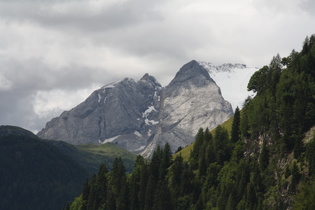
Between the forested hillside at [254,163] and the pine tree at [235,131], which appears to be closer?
the forested hillside at [254,163]

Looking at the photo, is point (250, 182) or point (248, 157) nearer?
point (250, 182)

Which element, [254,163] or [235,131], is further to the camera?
[235,131]

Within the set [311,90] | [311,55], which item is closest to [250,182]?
[311,90]

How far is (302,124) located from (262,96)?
95.3 feet

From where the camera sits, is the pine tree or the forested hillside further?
the pine tree

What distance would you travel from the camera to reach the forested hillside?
12888cm

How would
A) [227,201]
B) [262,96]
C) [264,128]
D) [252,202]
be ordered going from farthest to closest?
[262,96] → [264,128] → [227,201] → [252,202]

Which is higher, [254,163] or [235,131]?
[235,131]

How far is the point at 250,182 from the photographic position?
13650cm

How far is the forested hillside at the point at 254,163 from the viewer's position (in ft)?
423

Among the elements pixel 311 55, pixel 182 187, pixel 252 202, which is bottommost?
pixel 252 202

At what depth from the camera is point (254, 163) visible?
474 feet

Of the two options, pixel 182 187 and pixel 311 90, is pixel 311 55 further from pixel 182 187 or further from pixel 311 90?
pixel 182 187

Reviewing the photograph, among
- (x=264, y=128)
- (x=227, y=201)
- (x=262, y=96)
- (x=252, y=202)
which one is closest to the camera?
(x=252, y=202)
